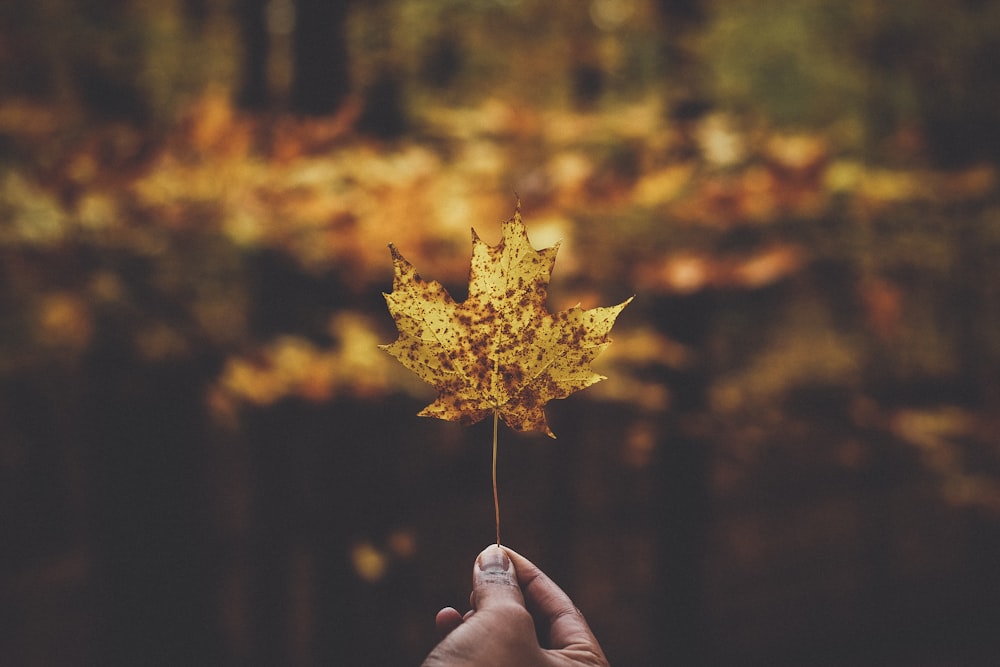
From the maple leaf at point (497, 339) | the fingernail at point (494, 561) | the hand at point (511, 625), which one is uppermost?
the maple leaf at point (497, 339)

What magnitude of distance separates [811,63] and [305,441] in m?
6.59

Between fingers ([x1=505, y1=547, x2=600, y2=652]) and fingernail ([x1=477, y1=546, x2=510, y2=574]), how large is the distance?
27 mm

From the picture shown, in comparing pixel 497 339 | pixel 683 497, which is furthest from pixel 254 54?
pixel 683 497

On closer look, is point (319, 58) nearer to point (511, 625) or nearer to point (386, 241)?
point (386, 241)

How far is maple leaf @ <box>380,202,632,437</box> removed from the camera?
1.14 m

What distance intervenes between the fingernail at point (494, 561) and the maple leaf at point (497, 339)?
27 centimetres

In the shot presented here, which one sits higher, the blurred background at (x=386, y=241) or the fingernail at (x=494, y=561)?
the blurred background at (x=386, y=241)

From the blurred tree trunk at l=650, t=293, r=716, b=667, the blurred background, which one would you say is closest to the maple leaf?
the blurred background

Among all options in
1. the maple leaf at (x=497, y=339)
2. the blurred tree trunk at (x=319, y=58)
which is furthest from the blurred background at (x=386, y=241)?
the maple leaf at (x=497, y=339)

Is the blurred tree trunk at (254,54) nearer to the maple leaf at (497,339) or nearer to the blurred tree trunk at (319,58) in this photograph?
the blurred tree trunk at (319,58)

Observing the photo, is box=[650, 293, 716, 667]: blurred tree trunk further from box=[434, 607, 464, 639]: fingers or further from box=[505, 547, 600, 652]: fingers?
box=[434, 607, 464, 639]: fingers

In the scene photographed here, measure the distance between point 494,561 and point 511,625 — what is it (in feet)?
0.46

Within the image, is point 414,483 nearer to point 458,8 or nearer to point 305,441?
point 305,441

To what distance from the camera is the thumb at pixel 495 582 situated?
47.6 inches
